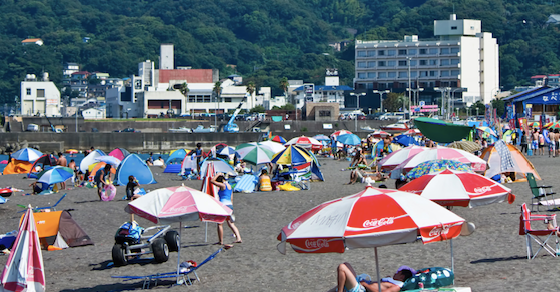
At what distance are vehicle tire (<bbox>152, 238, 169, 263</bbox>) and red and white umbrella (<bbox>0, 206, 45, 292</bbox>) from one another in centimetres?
261

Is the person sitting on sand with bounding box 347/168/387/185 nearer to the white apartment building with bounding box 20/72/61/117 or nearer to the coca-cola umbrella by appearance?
the coca-cola umbrella

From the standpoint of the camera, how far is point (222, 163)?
2000cm

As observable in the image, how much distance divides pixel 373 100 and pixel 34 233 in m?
96.6

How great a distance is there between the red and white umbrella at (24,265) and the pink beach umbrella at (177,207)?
5.46 ft

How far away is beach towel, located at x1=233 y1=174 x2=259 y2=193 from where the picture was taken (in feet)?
63.7

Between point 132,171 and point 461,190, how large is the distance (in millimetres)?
12870

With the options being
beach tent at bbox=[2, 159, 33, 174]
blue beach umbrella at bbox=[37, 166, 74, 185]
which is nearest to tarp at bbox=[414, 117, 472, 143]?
blue beach umbrella at bbox=[37, 166, 74, 185]

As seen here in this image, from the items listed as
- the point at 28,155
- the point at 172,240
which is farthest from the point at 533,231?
the point at 28,155

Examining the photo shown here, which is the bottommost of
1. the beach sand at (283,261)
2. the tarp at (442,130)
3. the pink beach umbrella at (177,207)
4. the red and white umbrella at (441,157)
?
the beach sand at (283,261)

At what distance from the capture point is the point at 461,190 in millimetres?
9617

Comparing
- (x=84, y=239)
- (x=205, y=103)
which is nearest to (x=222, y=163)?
(x=84, y=239)

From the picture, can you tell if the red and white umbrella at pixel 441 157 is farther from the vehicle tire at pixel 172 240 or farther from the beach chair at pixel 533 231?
the vehicle tire at pixel 172 240

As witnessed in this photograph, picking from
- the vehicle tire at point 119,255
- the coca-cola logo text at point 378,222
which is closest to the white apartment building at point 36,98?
the vehicle tire at point 119,255

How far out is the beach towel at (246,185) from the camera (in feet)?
63.7
